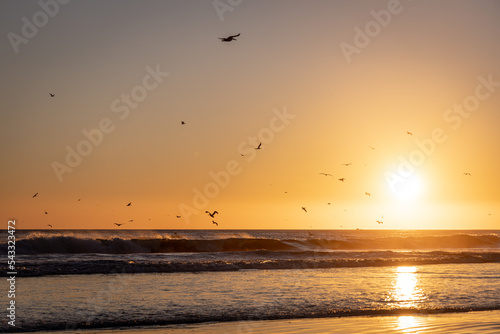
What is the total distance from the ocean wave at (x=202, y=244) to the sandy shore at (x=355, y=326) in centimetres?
3440

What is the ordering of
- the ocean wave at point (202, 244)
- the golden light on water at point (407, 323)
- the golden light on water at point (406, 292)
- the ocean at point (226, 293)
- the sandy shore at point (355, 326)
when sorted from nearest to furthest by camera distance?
the sandy shore at point (355, 326), the golden light on water at point (407, 323), the ocean at point (226, 293), the golden light on water at point (406, 292), the ocean wave at point (202, 244)

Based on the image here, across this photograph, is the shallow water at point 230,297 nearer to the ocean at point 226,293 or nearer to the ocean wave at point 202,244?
the ocean at point 226,293

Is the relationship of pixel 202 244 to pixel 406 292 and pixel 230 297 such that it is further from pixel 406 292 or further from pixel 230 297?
pixel 230 297

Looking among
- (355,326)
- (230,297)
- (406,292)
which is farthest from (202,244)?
(355,326)

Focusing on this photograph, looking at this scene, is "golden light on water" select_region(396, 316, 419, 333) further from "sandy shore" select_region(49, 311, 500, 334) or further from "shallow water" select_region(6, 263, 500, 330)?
"shallow water" select_region(6, 263, 500, 330)

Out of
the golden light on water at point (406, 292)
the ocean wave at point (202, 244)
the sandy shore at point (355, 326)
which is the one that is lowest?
the sandy shore at point (355, 326)

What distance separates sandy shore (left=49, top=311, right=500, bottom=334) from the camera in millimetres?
12141

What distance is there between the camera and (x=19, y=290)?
17781 millimetres

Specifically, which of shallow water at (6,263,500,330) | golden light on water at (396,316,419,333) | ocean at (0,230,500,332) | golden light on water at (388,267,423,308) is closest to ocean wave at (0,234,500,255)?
ocean at (0,230,500,332)

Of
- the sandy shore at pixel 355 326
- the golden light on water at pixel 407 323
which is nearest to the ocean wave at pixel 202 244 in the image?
the sandy shore at pixel 355 326

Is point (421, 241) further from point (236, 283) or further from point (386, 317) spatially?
point (386, 317)

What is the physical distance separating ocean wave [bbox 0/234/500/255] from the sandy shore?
113 feet

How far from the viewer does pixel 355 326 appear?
12750 mm

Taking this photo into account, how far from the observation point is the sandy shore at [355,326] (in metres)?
12.1
